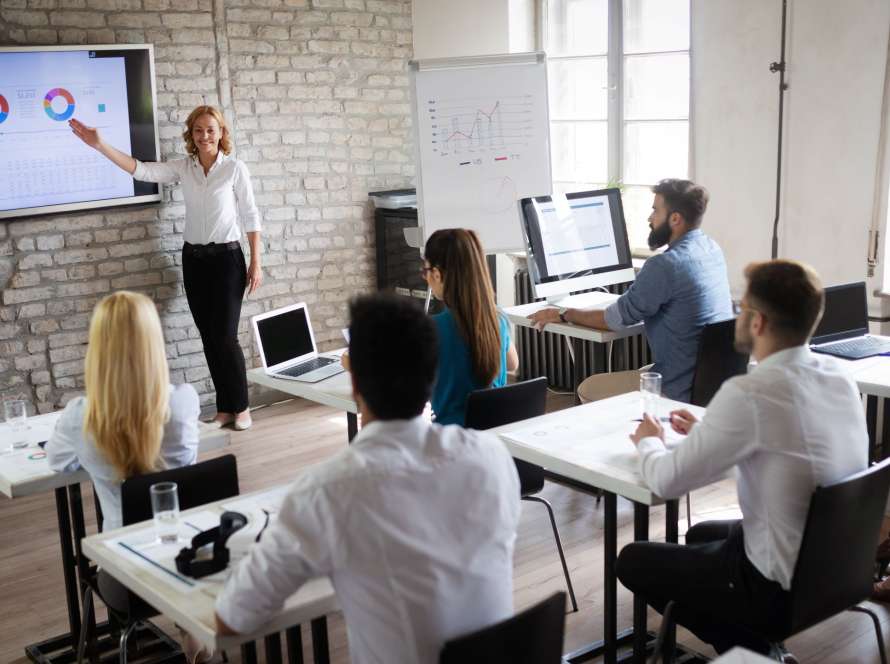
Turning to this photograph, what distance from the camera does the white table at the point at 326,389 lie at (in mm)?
3535

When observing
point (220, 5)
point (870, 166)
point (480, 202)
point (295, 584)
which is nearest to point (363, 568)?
point (295, 584)

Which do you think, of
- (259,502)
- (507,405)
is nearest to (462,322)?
(507,405)

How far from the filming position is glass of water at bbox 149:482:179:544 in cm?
229

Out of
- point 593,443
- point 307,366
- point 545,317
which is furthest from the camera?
point 545,317

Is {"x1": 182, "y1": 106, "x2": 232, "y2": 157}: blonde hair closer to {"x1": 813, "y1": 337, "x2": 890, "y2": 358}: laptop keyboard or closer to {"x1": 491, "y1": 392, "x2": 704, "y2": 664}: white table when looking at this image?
{"x1": 491, "y1": 392, "x2": 704, "y2": 664}: white table

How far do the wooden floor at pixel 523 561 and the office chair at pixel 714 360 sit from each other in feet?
2.19

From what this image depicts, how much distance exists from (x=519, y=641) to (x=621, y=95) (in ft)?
15.4

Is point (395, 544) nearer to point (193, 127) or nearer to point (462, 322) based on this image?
point (462, 322)

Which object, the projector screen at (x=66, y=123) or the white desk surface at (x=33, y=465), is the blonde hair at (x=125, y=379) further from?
the projector screen at (x=66, y=123)

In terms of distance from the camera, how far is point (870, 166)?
457 cm

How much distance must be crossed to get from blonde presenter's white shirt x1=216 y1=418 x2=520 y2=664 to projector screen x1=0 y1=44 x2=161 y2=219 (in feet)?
12.7

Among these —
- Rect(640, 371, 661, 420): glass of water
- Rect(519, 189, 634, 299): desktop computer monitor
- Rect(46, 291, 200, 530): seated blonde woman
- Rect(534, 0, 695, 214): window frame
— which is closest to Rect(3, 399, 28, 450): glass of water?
Rect(46, 291, 200, 530): seated blonde woman

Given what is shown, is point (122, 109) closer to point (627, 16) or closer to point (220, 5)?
point (220, 5)

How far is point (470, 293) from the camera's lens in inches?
127
